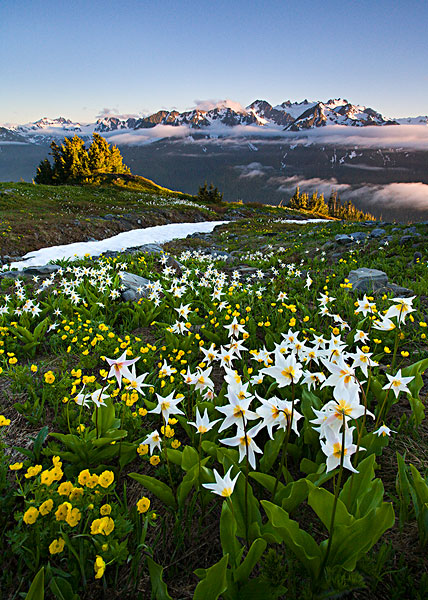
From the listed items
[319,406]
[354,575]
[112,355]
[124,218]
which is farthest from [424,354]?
[124,218]

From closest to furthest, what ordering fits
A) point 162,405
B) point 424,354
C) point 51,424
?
point 162,405 → point 51,424 → point 424,354

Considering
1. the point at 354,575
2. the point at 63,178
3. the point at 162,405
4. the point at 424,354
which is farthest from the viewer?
the point at 63,178

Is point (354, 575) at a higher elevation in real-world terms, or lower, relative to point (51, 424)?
higher

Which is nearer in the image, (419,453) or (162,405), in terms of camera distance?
(162,405)

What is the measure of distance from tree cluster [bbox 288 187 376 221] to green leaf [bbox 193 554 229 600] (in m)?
82.5

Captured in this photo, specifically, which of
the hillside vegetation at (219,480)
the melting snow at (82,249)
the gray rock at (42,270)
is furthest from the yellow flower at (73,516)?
the melting snow at (82,249)

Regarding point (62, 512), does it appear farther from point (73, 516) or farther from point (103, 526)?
point (103, 526)

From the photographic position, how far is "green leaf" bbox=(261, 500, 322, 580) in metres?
1.33

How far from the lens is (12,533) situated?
155cm

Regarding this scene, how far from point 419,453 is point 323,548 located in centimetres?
128

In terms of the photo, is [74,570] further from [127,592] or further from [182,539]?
[182,539]

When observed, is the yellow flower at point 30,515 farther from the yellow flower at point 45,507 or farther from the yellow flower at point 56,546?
the yellow flower at point 56,546

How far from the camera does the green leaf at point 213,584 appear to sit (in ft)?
3.74

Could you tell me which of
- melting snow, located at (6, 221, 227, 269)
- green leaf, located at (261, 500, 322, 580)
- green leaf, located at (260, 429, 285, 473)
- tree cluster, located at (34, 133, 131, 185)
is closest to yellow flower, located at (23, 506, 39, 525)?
green leaf, located at (261, 500, 322, 580)
